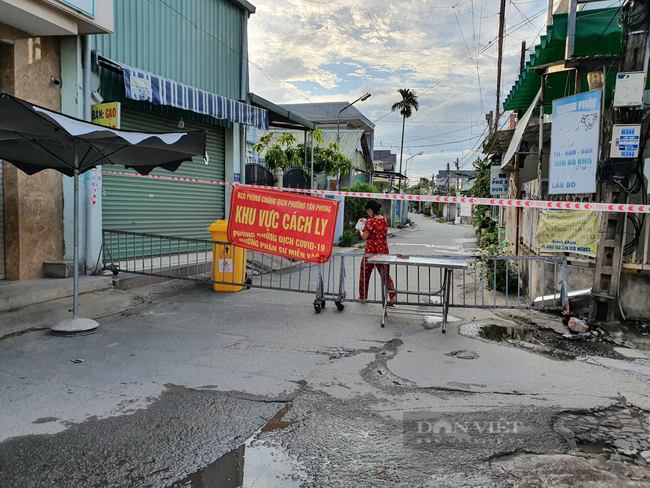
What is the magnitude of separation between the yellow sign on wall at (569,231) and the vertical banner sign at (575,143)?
1.30ft

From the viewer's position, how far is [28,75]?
24.7 ft

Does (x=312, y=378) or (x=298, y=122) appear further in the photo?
(x=298, y=122)

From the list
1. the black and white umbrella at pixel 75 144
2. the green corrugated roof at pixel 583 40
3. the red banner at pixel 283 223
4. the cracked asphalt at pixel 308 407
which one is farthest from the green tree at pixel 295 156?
the cracked asphalt at pixel 308 407

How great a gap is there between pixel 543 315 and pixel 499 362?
261 centimetres

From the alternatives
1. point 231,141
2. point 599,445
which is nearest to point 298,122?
point 231,141

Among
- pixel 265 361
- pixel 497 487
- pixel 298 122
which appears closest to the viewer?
pixel 497 487

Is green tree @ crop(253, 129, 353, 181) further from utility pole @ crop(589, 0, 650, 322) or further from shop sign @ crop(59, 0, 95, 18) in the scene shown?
utility pole @ crop(589, 0, 650, 322)

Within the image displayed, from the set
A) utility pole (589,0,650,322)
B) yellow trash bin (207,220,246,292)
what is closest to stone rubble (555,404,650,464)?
utility pole (589,0,650,322)

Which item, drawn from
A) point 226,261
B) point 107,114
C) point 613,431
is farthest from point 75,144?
point 613,431

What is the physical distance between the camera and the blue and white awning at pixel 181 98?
834cm

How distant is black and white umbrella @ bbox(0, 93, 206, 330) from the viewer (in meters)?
4.92

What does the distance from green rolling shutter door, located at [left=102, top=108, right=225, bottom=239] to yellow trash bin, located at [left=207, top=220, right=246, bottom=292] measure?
93.2 inches

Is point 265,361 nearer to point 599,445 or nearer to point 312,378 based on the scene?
point 312,378

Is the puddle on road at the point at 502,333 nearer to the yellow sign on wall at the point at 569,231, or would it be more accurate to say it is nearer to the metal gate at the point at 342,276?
the metal gate at the point at 342,276
